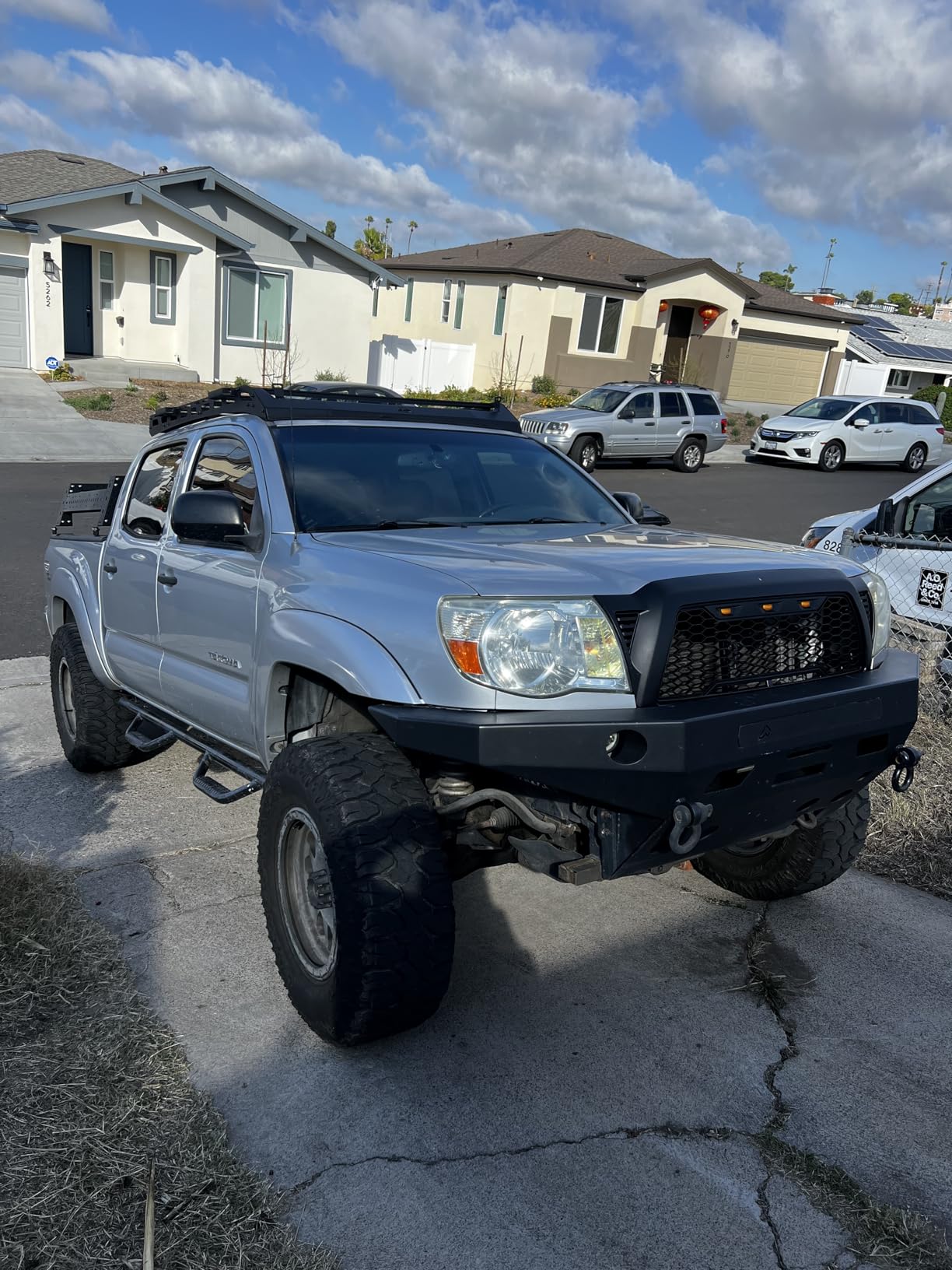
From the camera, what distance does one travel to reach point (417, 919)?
307 centimetres

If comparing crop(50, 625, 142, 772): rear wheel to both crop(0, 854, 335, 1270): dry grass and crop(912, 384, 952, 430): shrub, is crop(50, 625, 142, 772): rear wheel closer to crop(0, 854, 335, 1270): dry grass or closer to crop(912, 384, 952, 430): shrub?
crop(0, 854, 335, 1270): dry grass

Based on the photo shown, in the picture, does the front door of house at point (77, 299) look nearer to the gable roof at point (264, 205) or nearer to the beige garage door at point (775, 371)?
the gable roof at point (264, 205)

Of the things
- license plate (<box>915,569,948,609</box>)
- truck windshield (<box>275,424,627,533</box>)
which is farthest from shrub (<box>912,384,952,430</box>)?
truck windshield (<box>275,424,627,533</box>)

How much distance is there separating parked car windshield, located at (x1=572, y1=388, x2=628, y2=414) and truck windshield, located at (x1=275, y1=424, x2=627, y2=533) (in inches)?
660

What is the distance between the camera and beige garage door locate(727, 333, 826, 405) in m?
37.1

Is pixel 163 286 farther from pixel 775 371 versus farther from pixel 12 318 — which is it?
pixel 775 371

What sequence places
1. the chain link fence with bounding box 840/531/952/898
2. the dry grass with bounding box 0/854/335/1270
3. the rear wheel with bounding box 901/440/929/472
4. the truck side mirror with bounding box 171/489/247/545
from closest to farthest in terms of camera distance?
the dry grass with bounding box 0/854/335/1270, the truck side mirror with bounding box 171/489/247/545, the chain link fence with bounding box 840/531/952/898, the rear wheel with bounding box 901/440/929/472

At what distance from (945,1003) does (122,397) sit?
22.3 meters

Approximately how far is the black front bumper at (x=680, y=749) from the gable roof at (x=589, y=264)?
29.7 m

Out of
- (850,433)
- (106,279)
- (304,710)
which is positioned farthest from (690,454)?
(304,710)

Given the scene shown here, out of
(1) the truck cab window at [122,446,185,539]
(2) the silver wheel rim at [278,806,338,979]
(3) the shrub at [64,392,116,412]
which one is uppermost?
(1) the truck cab window at [122,446,185,539]

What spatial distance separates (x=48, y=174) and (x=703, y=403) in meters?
17.1

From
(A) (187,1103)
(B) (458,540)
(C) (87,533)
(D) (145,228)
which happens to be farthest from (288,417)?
(D) (145,228)

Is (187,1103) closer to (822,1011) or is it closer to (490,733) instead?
(490,733)
